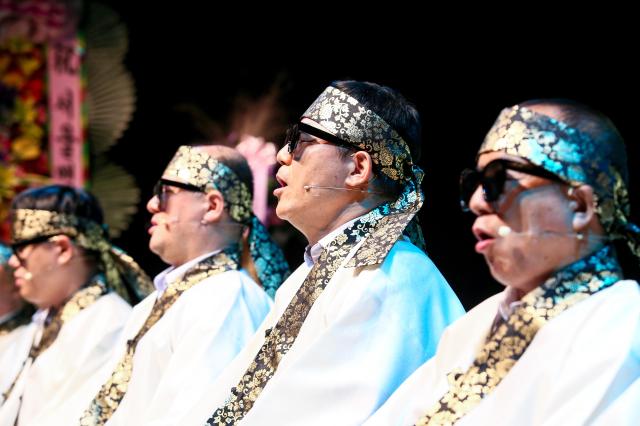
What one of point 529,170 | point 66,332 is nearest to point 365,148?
point 529,170

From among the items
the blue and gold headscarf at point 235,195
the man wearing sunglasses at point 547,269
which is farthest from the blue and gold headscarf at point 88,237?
the man wearing sunglasses at point 547,269

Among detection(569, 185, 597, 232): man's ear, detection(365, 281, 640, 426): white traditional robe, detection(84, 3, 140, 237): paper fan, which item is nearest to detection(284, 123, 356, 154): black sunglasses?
detection(569, 185, 597, 232): man's ear

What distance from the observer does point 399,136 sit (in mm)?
2629

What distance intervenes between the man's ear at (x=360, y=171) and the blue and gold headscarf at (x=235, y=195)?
2.78ft

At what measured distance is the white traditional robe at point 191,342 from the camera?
2.93 meters

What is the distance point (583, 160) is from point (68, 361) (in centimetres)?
249

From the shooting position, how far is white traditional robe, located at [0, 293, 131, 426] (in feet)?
12.1

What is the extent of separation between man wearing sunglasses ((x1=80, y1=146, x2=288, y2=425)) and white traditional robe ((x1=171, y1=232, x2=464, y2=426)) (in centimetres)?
66

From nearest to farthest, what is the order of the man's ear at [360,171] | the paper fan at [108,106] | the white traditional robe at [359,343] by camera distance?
1. the white traditional robe at [359,343]
2. the man's ear at [360,171]
3. the paper fan at [108,106]

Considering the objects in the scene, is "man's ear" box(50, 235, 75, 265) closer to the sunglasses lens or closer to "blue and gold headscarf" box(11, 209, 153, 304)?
"blue and gold headscarf" box(11, 209, 153, 304)

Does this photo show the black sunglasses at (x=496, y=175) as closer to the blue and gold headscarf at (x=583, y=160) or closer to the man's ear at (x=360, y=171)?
the blue and gold headscarf at (x=583, y=160)

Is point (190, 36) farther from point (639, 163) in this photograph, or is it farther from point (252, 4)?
point (639, 163)

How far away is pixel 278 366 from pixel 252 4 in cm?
287

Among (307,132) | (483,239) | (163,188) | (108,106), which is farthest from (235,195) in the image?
(108,106)
